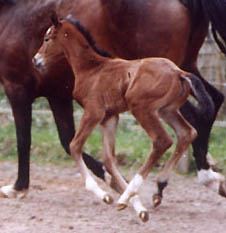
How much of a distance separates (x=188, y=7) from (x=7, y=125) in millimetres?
4136

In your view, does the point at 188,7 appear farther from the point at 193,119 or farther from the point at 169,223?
the point at 169,223

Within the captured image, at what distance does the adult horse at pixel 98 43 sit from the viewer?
5211mm

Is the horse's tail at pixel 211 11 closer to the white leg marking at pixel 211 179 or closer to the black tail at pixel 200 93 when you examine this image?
the black tail at pixel 200 93

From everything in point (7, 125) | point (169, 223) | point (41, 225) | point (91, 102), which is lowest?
point (7, 125)

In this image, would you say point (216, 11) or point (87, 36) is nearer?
point (87, 36)

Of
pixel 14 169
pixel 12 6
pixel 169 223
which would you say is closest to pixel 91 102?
pixel 169 223

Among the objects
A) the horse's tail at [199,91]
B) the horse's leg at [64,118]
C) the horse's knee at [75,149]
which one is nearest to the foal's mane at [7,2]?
the horse's leg at [64,118]

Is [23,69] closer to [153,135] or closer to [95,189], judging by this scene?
[95,189]

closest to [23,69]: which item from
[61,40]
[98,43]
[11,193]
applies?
[98,43]

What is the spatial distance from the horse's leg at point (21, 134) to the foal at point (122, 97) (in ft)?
3.06

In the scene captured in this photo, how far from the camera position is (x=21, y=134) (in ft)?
19.0

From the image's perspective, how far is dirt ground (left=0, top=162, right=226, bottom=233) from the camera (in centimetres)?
459

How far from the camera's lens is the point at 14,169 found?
7.18 metres

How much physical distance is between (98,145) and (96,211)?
88.0 inches
